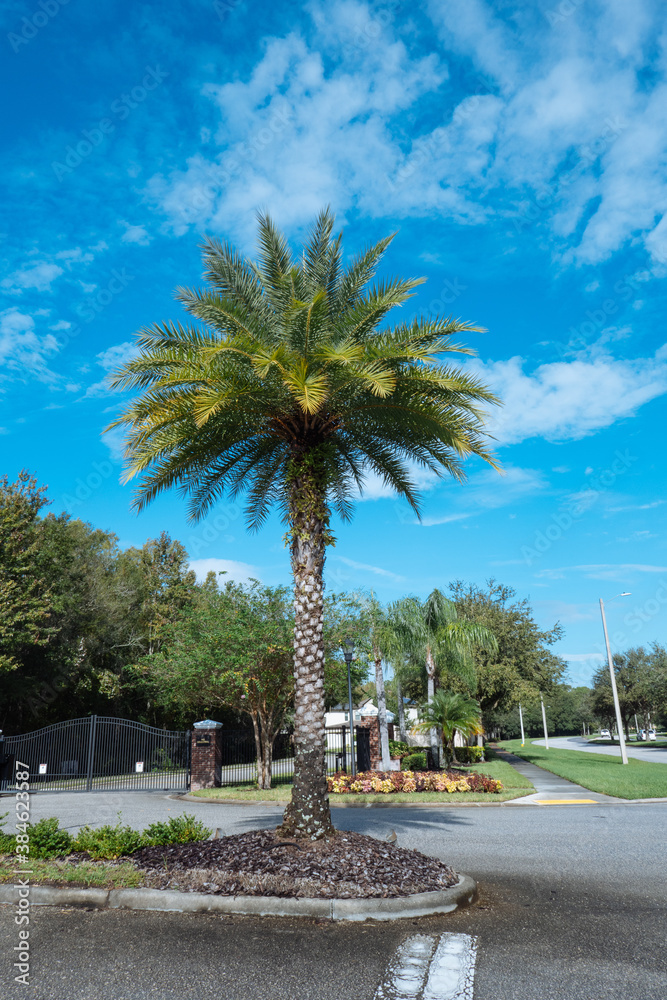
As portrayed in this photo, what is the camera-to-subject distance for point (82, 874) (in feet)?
23.1

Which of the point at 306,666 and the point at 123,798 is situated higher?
the point at 306,666

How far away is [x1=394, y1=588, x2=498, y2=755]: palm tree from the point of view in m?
26.1

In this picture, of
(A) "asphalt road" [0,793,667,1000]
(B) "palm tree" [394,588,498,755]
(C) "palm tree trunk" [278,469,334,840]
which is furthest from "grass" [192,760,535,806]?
(C) "palm tree trunk" [278,469,334,840]

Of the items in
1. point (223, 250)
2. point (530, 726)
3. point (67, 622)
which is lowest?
point (530, 726)

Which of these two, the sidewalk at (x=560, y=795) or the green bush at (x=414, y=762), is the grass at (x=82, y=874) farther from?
the green bush at (x=414, y=762)

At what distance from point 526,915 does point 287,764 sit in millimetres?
28895

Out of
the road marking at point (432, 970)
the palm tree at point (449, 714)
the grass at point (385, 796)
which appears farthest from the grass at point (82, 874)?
the palm tree at point (449, 714)

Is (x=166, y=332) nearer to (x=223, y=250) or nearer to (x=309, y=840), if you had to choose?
(x=223, y=250)

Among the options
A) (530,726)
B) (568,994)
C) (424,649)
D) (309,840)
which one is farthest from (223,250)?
(530,726)

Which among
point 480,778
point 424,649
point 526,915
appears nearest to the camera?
point 526,915

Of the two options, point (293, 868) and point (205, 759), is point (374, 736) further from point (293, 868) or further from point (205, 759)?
point (293, 868)

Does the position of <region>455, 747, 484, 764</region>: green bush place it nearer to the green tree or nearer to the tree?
the tree

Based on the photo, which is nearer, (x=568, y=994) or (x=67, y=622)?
(x=568, y=994)

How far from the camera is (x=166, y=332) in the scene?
9453mm
